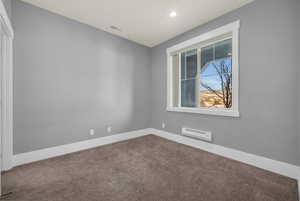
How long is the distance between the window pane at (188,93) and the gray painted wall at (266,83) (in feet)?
2.68

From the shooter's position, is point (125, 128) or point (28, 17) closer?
point (28, 17)

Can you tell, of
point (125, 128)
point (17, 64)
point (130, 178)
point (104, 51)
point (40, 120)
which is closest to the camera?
point (130, 178)

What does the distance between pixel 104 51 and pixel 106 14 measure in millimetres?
791

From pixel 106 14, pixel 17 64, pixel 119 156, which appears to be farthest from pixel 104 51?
pixel 119 156

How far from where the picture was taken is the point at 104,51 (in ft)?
9.98

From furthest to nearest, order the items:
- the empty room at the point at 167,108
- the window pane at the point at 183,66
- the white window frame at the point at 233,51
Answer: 1. the window pane at the point at 183,66
2. the white window frame at the point at 233,51
3. the empty room at the point at 167,108

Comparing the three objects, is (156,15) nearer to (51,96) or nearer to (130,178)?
(51,96)

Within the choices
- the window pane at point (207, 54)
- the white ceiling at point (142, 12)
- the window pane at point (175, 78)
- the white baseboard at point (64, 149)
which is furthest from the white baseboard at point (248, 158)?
the white ceiling at point (142, 12)

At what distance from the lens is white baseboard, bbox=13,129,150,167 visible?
2.12 meters

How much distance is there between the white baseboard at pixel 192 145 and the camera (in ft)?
5.97

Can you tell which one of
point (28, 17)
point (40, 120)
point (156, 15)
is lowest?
point (40, 120)

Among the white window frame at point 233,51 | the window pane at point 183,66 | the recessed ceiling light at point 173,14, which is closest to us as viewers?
the white window frame at point 233,51

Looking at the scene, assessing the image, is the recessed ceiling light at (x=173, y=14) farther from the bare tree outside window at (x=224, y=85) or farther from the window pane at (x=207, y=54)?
the bare tree outside window at (x=224, y=85)

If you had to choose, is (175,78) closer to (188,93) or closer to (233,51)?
(188,93)
